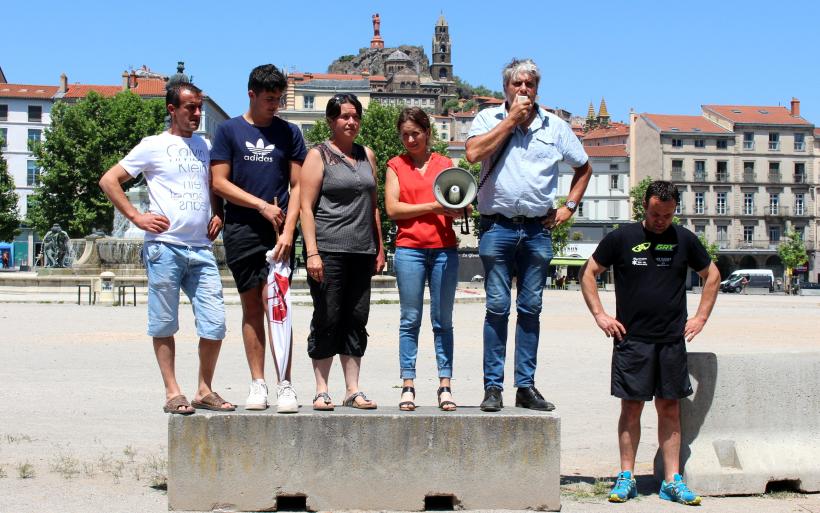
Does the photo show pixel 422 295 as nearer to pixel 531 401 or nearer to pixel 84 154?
pixel 531 401

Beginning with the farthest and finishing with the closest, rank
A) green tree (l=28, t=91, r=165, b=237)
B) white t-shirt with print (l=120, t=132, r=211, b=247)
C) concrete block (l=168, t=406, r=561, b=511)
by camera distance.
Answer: green tree (l=28, t=91, r=165, b=237) → white t-shirt with print (l=120, t=132, r=211, b=247) → concrete block (l=168, t=406, r=561, b=511)

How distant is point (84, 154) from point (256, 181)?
77.1 metres

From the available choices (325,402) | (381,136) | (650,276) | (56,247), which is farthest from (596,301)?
(381,136)

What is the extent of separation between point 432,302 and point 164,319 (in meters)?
1.57

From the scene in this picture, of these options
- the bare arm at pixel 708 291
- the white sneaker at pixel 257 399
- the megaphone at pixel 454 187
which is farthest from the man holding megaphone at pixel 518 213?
the white sneaker at pixel 257 399

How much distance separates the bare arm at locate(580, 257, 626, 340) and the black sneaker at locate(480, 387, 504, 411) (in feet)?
2.43

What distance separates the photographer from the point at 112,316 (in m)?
23.6

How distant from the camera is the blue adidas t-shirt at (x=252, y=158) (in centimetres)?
641

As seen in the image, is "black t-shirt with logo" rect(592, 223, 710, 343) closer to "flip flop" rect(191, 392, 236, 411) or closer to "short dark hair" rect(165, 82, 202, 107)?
"flip flop" rect(191, 392, 236, 411)

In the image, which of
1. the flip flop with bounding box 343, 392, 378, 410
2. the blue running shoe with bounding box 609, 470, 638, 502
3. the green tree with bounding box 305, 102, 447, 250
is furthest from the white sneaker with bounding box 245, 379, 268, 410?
the green tree with bounding box 305, 102, 447, 250

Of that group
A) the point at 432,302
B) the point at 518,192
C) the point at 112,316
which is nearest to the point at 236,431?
the point at 432,302

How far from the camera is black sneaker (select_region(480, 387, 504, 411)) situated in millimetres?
6344

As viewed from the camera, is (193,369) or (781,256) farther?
(781,256)

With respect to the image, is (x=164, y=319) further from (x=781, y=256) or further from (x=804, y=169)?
(x=804, y=169)
